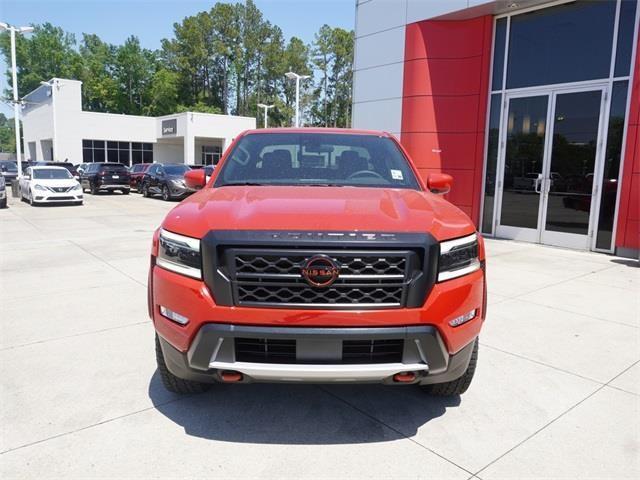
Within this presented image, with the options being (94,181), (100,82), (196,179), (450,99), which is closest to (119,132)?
(94,181)

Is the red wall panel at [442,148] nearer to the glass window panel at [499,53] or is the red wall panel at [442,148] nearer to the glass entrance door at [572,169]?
the glass window panel at [499,53]

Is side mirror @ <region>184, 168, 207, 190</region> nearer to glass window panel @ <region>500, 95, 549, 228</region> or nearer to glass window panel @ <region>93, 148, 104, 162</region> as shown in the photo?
glass window panel @ <region>500, 95, 549, 228</region>

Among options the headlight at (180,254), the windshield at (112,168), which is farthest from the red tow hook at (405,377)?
the windshield at (112,168)

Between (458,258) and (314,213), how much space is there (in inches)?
32.0

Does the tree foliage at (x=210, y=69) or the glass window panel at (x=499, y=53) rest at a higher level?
the tree foliage at (x=210, y=69)

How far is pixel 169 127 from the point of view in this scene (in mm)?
39875

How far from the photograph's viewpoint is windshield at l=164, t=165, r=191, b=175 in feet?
69.6

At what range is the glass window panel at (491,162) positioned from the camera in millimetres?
11047

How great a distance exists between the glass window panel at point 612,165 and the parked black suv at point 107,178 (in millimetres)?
22062

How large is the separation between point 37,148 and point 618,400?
52865mm

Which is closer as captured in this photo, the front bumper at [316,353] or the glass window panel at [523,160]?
the front bumper at [316,353]

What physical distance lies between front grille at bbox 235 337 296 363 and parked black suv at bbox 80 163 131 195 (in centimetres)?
2462

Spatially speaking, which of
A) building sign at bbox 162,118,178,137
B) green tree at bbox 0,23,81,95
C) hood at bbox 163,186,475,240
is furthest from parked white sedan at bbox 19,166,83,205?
green tree at bbox 0,23,81,95

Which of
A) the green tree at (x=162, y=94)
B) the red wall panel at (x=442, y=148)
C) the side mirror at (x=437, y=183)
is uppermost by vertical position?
the green tree at (x=162, y=94)
